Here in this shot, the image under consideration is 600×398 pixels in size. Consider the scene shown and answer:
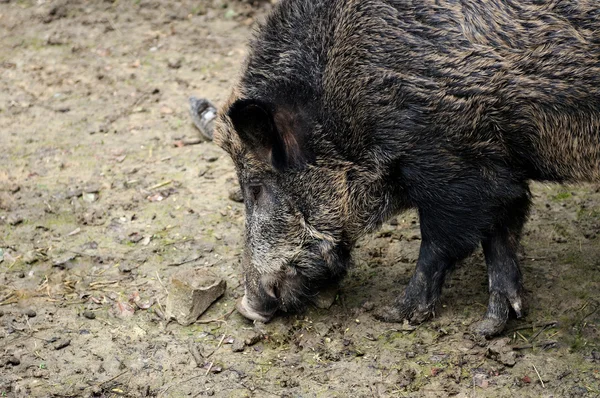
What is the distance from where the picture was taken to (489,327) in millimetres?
5613

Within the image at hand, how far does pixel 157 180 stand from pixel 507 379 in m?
3.75

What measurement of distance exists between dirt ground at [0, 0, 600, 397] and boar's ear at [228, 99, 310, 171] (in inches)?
46.1

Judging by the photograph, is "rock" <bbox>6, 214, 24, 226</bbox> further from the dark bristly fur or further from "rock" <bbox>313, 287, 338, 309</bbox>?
"rock" <bbox>313, 287, 338, 309</bbox>

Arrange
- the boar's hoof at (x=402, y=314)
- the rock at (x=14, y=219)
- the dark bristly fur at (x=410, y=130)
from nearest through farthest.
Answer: the dark bristly fur at (x=410, y=130)
the boar's hoof at (x=402, y=314)
the rock at (x=14, y=219)

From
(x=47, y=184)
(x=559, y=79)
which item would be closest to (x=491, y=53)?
(x=559, y=79)

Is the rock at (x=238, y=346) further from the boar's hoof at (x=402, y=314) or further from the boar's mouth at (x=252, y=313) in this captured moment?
the boar's hoof at (x=402, y=314)

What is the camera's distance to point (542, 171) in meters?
5.30

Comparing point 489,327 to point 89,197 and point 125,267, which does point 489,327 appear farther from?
point 89,197

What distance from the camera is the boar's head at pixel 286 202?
5.51 meters

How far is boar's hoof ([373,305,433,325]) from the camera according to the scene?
228 inches

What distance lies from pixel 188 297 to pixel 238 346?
0.53 meters

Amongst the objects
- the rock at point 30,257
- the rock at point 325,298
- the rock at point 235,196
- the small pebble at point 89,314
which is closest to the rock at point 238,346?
the rock at point 325,298

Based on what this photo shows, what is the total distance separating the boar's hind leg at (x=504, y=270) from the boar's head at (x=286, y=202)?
38.7 inches

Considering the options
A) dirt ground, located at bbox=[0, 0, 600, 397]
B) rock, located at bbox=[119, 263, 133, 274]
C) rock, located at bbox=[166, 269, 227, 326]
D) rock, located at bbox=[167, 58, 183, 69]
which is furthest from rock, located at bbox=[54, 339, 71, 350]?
rock, located at bbox=[167, 58, 183, 69]
